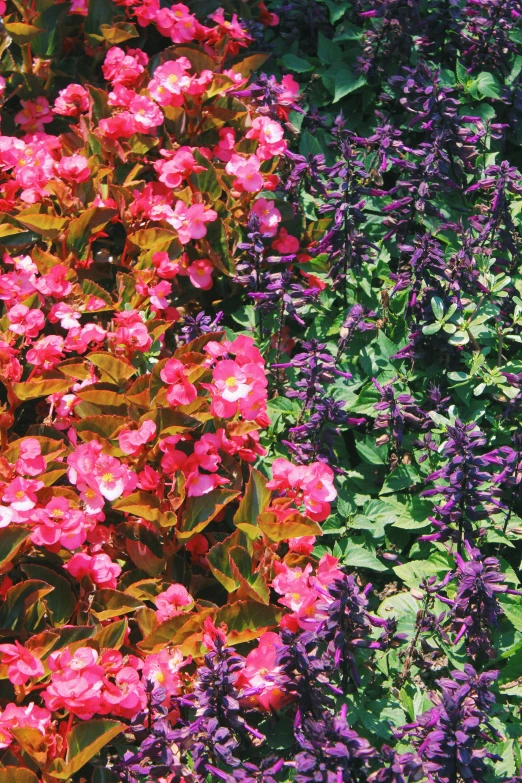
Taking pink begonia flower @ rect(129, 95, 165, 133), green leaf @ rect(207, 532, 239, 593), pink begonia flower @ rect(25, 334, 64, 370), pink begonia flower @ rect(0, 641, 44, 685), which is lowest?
pink begonia flower @ rect(0, 641, 44, 685)

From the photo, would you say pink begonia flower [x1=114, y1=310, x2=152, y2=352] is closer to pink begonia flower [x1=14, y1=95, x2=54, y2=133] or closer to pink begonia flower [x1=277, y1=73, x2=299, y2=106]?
pink begonia flower [x1=277, y1=73, x2=299, y2=106]

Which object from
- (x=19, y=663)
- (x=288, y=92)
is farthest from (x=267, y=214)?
(x=19, y=663)

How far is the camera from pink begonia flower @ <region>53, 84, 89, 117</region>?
3.90 meters

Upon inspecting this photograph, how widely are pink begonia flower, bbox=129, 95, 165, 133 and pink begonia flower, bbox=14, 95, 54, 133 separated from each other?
60 cm

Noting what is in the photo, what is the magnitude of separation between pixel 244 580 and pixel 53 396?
0.99m

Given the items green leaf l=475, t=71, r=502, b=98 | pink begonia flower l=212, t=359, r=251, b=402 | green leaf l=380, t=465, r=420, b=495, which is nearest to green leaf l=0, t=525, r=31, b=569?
pink begonia flower l=212, t=359, r=251, b=402

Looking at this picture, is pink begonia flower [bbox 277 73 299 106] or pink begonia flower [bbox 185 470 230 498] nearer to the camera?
pink begonia flower [bbox 185 470 230 498]

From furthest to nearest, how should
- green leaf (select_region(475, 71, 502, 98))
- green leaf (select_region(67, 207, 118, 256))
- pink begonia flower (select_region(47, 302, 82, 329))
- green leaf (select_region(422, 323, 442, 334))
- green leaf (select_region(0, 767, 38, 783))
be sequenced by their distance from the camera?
1. green leaf (select_region(475, 71, 502, 98))
2. green leaf (select_region(67, 207, 118, 256))
3. pink begonia flower (select_region(47, 302, 82, 329))
4. green leaf (select_region(422, 323, 442, 334))
5. green leaf (select_region(0, 767, 38, 783))

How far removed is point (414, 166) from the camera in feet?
10.5

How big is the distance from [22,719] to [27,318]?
4.79ft

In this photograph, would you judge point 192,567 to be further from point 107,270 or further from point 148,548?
point 107,270

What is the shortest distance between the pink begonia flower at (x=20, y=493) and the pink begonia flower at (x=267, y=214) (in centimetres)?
142

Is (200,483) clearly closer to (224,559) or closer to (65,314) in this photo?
(224,559)

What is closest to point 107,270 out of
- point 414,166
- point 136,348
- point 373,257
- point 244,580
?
point 136,348
